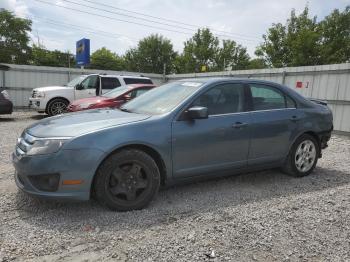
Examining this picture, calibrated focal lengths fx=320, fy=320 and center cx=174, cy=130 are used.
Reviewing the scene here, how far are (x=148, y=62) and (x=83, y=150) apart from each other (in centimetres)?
5673

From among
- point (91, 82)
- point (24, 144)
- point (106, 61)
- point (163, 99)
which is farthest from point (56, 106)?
point (106, 61)

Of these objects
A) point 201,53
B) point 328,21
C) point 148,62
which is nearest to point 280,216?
point 328,21

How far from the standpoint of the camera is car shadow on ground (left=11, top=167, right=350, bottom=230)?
3.38m

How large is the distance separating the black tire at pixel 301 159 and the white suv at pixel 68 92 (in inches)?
330

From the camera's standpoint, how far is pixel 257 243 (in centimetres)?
304

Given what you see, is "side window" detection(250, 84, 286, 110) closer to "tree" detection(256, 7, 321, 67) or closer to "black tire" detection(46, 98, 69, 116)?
"black tire" detection(46, 98, 69, 116)

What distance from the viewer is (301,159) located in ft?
17.0

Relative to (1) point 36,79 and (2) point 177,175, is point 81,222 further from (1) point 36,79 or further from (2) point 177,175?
(1) point 36,79

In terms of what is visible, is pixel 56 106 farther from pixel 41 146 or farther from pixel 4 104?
pixel 41 146

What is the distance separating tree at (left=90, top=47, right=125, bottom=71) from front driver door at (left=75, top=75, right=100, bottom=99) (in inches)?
2038

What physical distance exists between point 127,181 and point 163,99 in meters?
1.31

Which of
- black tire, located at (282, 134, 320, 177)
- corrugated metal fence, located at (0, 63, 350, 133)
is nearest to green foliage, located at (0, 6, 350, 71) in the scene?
corrugated metal fence, located at (0, 63, 350, 133)

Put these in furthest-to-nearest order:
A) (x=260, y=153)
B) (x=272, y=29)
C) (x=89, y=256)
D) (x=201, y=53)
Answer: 1. (x=201, y=53)
2. (x=272, y=29)
3. (x=260, y=153)
4. (x=89, y=256)

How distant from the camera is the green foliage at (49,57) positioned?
54.1 meters
